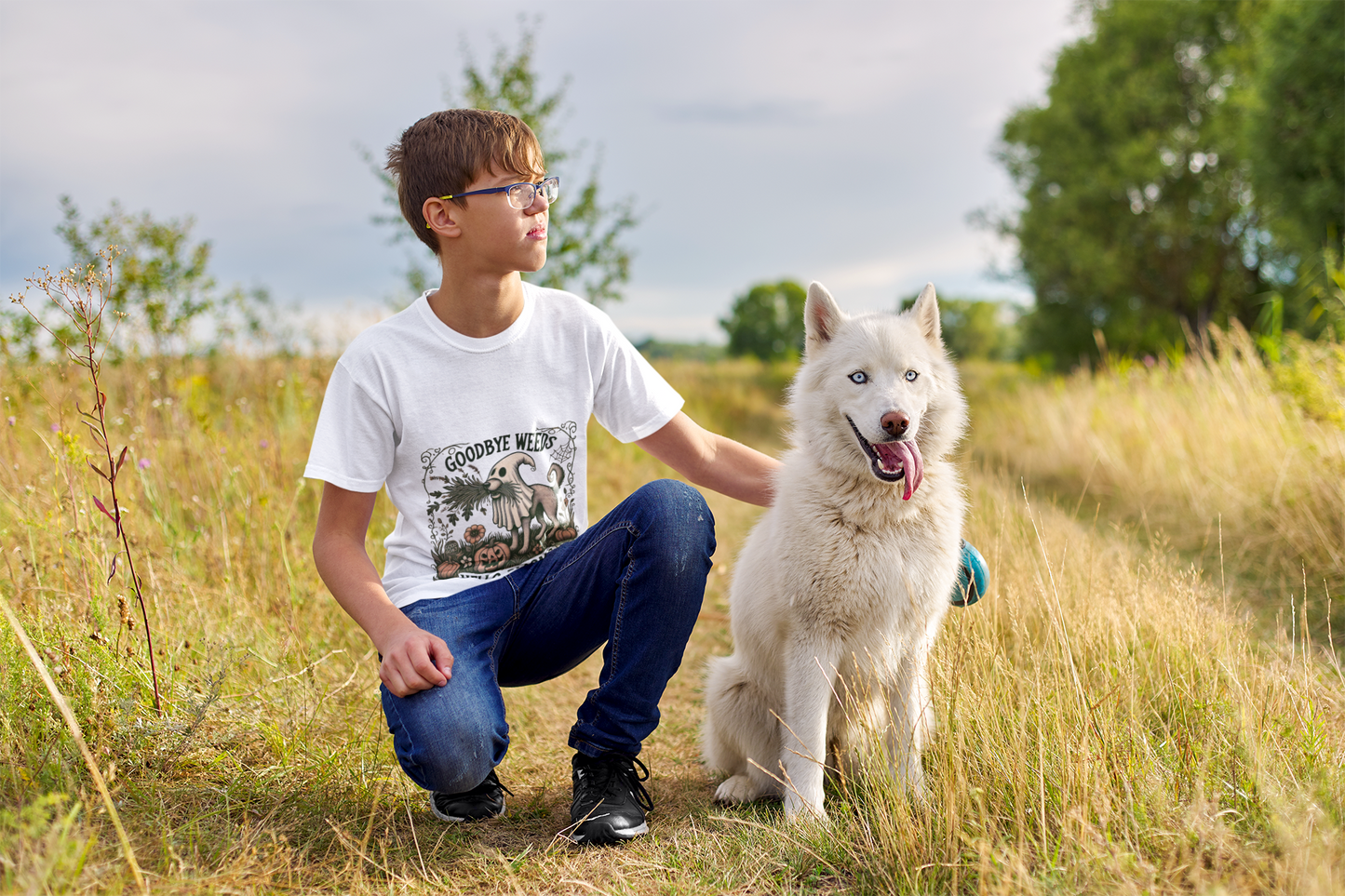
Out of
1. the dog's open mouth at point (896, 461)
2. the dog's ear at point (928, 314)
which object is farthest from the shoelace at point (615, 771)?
the dog's ear at point (928, 314)

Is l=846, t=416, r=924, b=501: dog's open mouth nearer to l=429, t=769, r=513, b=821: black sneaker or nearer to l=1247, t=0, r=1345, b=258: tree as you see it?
l=429, t=769, r=513, b=821: black sneaker

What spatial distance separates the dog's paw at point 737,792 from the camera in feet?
8.48

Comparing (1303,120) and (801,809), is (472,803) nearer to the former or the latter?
(801,809)

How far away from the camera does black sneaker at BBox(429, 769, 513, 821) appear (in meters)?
2.35

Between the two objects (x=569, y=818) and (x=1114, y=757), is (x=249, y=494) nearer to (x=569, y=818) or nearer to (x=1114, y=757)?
(x=569, y=818)

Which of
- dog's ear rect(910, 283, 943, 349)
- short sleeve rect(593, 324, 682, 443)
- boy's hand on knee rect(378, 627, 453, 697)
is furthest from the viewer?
short sleeve rect(593, 324, 682, 443)

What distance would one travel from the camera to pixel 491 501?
2.55m

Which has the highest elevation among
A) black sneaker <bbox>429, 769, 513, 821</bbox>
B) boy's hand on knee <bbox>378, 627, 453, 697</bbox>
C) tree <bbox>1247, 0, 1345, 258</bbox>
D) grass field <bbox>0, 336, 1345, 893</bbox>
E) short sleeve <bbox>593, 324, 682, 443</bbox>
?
tree <bbox>1247, 0, 1345, 258</bbox>

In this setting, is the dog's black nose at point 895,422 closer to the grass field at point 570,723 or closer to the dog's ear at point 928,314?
the dog's ear at point 928,314

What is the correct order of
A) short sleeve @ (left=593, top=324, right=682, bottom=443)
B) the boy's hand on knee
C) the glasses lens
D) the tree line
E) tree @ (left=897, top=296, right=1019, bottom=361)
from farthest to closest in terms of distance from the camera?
1. tree @ (left=897, top=296, right=1019, bottom=361)
2. the tree line
3. short sleeve @ (left=593, top=324, right=682, bottom=443)
4. the glasses lens
5. the boy's hand on knee

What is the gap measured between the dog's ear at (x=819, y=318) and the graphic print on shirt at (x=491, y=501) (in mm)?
948

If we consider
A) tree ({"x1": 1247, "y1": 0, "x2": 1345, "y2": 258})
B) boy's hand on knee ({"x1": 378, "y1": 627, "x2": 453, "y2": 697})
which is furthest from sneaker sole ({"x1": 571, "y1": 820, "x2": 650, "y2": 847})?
tree ({"x1": 1247, "y1": 0, "x2": 1345, "y2": 258})

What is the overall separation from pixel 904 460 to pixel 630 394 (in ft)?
3.18

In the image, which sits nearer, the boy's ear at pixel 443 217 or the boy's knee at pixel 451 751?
the boy's knee at pixel 451 751
